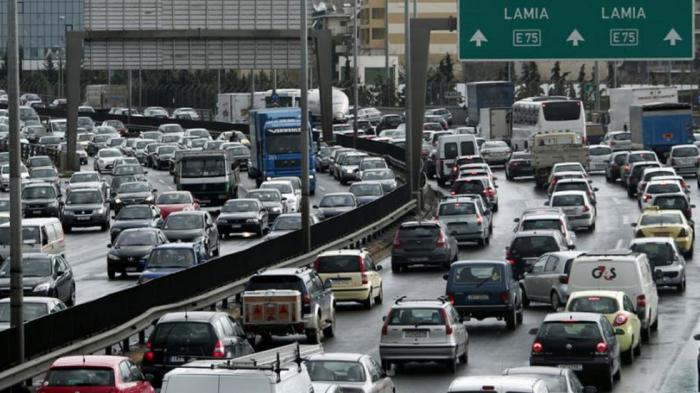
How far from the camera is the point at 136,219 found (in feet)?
187

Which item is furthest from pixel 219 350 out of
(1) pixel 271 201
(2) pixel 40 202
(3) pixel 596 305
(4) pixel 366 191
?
(4) pixel 366 191

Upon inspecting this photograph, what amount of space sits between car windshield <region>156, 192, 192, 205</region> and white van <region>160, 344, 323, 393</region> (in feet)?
142

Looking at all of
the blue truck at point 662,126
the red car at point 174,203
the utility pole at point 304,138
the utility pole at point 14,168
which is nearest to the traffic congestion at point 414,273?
the red car at point 174,203

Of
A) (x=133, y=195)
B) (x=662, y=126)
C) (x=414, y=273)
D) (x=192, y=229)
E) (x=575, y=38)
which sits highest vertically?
(x=575, y=38)

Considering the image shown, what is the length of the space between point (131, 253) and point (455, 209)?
1219cm

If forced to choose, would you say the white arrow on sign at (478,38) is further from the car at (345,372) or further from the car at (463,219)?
the car at (345,372)

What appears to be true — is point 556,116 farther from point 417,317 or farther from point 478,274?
point 417,317

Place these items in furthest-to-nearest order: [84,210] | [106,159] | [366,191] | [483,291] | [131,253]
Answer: [106,159], [366,191], [84,210], [131,253], [483,291]

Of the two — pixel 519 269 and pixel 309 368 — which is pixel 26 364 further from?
pixel 519 269

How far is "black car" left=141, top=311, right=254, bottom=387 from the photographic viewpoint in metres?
27.9

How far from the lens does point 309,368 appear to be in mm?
24297

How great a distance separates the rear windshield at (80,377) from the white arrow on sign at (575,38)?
30.0 metres

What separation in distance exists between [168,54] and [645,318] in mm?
53616

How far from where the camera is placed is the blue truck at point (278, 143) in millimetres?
77562
